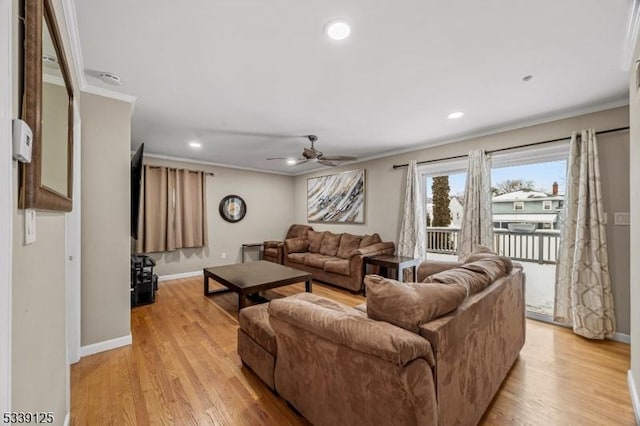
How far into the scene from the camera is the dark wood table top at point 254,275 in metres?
3.21

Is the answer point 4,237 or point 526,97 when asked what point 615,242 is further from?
point 4,237

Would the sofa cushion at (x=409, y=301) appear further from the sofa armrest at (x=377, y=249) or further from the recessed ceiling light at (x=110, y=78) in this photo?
the sofa armrest at (x=377, y=249)

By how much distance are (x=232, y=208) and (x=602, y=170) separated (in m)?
5.84

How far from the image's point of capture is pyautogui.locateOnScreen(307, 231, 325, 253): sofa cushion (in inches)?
222

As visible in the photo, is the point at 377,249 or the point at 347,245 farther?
the point at 347,245

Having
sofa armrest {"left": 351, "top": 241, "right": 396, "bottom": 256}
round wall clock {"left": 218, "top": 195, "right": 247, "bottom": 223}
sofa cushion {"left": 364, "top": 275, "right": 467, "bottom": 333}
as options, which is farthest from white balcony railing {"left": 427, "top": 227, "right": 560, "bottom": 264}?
round wall clock {"left": 218, "top": 195, "right": 247, "bottom": 223}

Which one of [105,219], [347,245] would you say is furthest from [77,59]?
[347,245]

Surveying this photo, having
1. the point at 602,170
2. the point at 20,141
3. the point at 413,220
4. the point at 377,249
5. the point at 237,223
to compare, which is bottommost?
the point at 377,249

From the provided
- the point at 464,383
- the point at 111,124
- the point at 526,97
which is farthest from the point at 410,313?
the point at 111,124

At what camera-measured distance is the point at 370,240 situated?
4.79m

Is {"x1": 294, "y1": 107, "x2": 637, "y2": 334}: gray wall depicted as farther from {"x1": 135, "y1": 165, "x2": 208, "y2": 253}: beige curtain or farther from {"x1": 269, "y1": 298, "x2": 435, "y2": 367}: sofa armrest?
{"x1": 135, "y1": 165, "x2": 208, "y2": 253}: beige curtain

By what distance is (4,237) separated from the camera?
23.4 inches

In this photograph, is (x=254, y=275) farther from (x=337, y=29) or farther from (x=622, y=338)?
(x=622, y=338)

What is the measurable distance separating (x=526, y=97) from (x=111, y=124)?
399 centimetres
